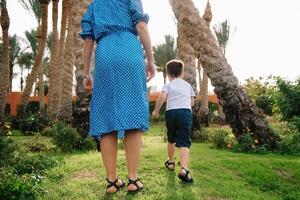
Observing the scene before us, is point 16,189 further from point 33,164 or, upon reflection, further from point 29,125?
point 29,125

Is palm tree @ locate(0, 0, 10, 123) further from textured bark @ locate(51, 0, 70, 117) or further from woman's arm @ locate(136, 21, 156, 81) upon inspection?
woman's arm @ locate(136, 21, 156, 81)

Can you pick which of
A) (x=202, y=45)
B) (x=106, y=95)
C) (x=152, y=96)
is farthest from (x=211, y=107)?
(x=106, y=95)

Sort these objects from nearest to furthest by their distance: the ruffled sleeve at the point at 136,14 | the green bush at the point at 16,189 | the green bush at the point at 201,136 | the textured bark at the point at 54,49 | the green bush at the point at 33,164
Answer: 1. the ruffled sleeve at the point at 136,14
2. the green bush at the point at 16,189
3. the green bush at the point at 33,164
4. the green bush at the point at 201,136
5. the textured bark at the point at 54,49

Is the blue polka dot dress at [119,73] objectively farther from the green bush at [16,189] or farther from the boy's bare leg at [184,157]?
the boy's bare leg at [184,157]

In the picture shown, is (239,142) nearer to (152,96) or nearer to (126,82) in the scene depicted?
(126,82)

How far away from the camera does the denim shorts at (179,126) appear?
241 inches

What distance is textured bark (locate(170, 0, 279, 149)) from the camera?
9234 millimetres

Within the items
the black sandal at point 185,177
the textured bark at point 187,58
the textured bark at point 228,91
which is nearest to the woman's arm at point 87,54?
the black sandal at point 185,177

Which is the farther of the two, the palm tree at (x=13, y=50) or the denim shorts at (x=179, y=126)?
the palm tree at (x=13, y=50)

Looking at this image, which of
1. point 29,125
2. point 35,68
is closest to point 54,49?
point 35,68

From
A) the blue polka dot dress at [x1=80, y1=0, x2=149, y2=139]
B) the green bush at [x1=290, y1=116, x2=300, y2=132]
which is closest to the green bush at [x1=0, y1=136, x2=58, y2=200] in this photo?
the blue polka dot dress at [x1=80, y1=0, x2=149, y2=139]

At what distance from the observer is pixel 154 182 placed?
18.6ft

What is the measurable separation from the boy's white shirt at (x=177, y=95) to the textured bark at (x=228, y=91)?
3.12 m

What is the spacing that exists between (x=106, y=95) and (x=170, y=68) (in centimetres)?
189
